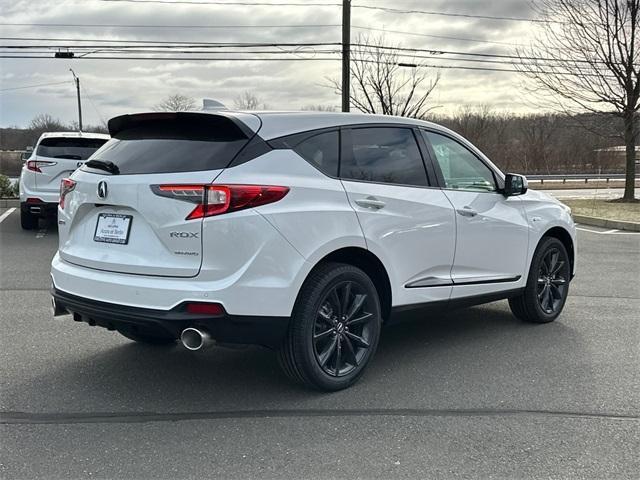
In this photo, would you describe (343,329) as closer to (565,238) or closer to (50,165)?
(565,238)

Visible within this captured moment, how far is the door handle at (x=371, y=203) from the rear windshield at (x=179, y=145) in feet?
2.70

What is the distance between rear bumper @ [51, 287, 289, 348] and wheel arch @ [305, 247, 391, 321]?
1.65 feet

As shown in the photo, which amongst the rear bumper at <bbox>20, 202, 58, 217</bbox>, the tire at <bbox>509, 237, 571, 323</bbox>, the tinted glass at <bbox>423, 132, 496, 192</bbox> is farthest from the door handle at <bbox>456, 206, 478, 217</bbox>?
the rear bumper at <bbox>20, 202, 58, 217</bbox>

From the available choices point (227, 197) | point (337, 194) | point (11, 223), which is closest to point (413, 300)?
point (337, 194)

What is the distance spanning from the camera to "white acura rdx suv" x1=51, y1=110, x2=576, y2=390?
3402mm

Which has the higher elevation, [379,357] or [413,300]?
[413,300]

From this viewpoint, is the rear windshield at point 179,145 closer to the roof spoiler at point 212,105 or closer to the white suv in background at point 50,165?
the roof spoiler at point 212,105

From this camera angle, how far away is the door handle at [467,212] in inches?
183

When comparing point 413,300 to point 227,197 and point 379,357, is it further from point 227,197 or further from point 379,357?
point 227,197

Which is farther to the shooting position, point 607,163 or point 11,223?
point 607,163

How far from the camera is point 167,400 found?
3.79 metres

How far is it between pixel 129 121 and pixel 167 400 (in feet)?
5.80

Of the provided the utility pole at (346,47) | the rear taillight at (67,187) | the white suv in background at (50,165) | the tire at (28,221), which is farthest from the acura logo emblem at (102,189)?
the utility pole at (346,47)

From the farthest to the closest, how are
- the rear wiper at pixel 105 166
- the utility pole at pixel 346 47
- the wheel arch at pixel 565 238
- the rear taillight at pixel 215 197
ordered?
the utility pole at pixel 346 47
the wheel arch at pixel 565 238
the rear wiper at pixel 105 166
the rear taillight at pixel 215 197
